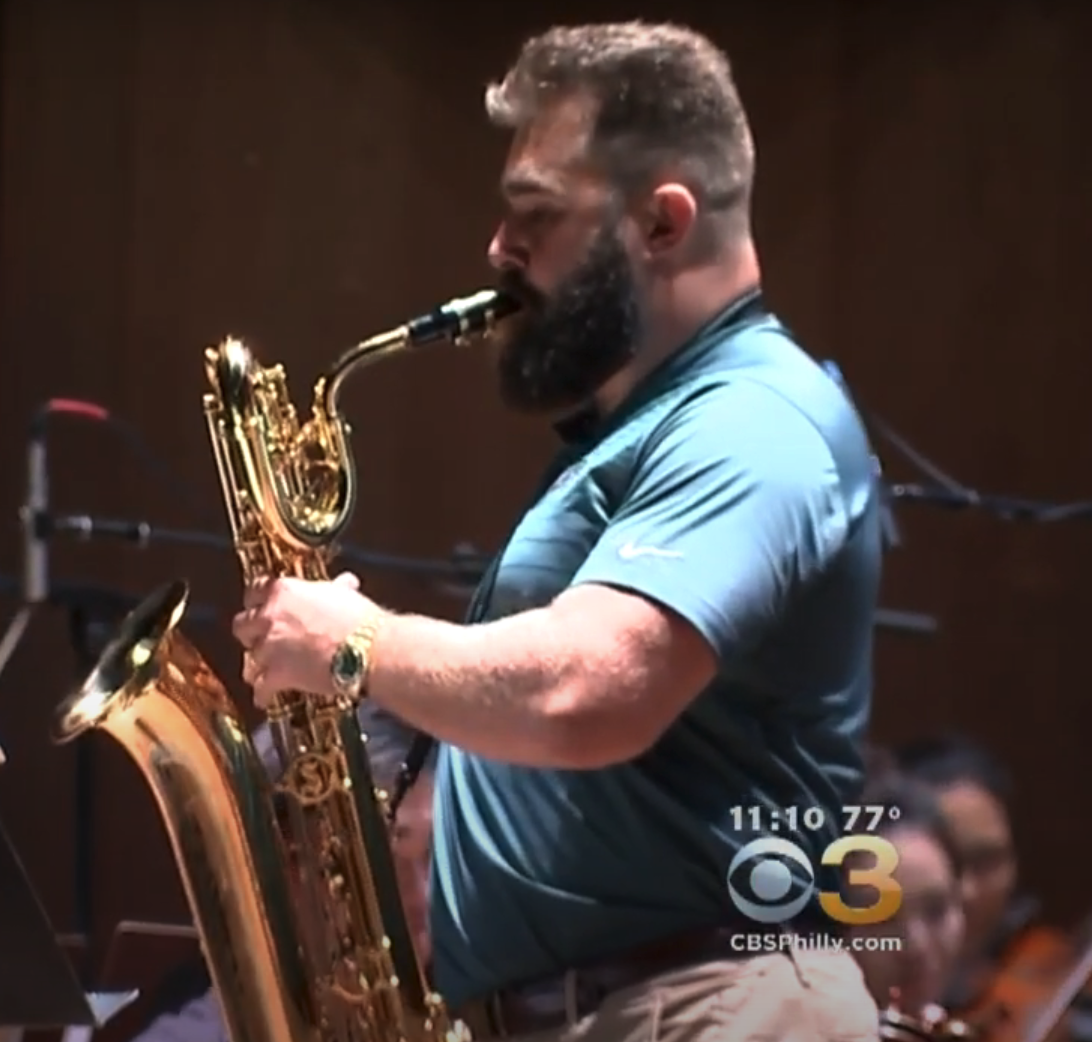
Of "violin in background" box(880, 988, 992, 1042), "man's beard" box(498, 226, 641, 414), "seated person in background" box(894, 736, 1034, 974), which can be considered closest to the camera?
"man's beard" box(498, 226, 641, 414)

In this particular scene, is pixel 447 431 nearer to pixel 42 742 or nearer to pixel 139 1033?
pixel 42 742

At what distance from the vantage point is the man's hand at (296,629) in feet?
5.75

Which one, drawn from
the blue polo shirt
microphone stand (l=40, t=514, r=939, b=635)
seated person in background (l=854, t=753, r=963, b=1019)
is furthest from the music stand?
microphone stand (l=40, t=514, r=939, b=635)

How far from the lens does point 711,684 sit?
1.79 meters

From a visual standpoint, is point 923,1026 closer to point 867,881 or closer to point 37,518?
point 867,881

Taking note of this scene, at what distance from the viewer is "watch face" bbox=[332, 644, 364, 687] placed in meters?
1.72

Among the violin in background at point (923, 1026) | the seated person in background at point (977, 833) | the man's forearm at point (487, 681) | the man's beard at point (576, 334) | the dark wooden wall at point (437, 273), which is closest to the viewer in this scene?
the man's forearm at point (487, 681)

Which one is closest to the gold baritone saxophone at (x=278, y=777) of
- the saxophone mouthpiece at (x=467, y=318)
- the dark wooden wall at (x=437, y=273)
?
the saxophone mouthpiece at (x=467, y=318)

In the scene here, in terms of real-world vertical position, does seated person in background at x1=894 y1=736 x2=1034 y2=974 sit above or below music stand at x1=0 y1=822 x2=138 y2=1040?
below

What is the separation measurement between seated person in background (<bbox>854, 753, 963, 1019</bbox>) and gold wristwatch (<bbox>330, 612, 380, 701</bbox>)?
0.75 m

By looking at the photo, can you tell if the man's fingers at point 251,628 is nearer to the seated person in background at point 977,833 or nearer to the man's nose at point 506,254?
the man's nose at point 506,254

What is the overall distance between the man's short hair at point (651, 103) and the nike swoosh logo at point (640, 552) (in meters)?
0.43

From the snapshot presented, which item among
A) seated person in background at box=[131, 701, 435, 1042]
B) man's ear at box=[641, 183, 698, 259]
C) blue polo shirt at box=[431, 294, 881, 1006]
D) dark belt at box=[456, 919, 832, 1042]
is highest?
man's ear at box=[641, 183, 698, 259]

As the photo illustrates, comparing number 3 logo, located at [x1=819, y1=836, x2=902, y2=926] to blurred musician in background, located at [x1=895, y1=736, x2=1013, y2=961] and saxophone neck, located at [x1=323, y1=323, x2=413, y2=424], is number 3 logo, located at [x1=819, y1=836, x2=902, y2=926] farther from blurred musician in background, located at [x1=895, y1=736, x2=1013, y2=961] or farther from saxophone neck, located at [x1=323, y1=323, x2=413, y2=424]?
blurred musician in background, located at [x1=895, y1=736, x2=1013, y2=961]
